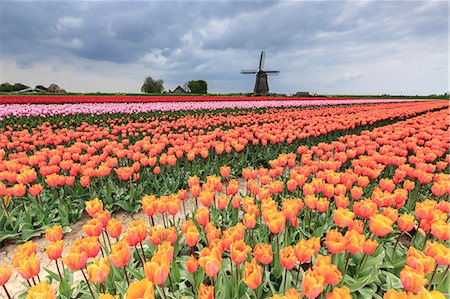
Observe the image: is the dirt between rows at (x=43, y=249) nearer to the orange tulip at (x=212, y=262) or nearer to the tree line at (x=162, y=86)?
the orange tulip at (x=212, y=262)

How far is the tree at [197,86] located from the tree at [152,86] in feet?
29.7

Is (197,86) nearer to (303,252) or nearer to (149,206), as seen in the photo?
(149,206)

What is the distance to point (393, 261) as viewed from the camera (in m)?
2.81

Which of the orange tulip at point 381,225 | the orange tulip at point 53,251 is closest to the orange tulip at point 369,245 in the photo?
the orange tulip at point 381,225

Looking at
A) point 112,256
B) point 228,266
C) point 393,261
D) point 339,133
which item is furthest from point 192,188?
point 339,133

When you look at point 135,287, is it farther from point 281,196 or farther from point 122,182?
point 122,182

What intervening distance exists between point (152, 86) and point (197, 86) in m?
14.3

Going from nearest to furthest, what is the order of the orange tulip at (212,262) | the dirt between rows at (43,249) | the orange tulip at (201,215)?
the orange tulip at (212,262) → the orange tulip at (201,215) → the dirt between rows at (43,249)

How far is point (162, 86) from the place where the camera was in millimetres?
87625

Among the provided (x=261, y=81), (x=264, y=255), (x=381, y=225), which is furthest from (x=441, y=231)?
(x=261, y=81)

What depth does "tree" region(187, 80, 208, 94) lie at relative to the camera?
298ft

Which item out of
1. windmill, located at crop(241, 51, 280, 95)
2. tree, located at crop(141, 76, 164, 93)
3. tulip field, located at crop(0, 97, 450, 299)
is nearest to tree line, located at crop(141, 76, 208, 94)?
tree, located at crop(141, 76, 164, 93)

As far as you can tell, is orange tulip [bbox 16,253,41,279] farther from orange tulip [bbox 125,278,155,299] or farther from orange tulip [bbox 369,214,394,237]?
orange tulip [bbox 369,214,394,237]

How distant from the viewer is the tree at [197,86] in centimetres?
9069
